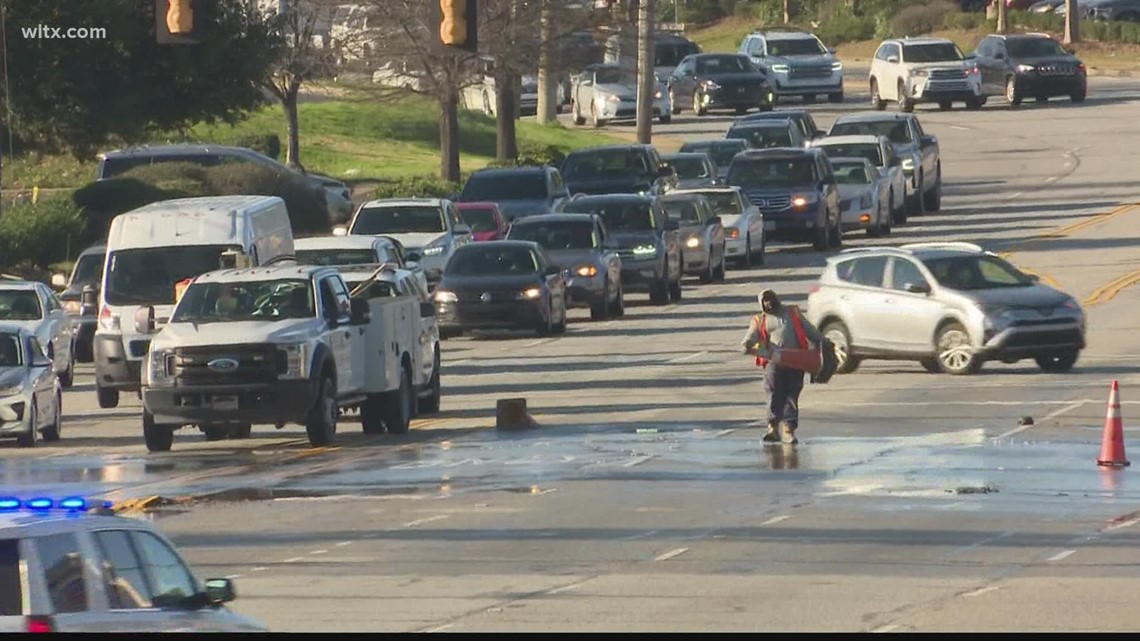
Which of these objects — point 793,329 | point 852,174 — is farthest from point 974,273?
point 852,174

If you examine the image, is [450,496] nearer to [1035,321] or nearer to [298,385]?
[298,385]

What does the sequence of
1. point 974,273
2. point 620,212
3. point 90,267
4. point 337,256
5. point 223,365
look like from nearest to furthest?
1. point 223,365
2. point 974,273
3. point 337,256
4. point 90,267
5. point 620,212

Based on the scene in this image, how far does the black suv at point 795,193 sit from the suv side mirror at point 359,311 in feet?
72.2

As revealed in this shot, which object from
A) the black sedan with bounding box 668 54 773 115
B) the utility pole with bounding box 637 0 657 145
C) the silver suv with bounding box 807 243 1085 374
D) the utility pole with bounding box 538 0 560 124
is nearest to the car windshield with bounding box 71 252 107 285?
the silver suv with bounding box 807 243 1085 374

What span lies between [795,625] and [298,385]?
11.9 m

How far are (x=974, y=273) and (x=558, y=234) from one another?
1018 centimetres

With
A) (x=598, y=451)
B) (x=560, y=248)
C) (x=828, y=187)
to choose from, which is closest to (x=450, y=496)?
(x=598, y=451)

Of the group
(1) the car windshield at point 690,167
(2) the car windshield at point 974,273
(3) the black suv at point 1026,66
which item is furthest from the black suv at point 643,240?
(3) the black suv at point 1026,66

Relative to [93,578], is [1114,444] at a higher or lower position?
lower

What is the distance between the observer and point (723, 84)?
72125 millimetres

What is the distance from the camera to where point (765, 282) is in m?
43.9

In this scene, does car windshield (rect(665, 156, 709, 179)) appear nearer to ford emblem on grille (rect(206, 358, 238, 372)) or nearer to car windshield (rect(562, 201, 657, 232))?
car windshield (rect(562, 201, 657, 232))

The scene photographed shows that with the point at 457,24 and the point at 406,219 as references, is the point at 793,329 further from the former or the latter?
the point at 406,219

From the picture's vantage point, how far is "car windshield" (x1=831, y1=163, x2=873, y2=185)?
1969 inches
